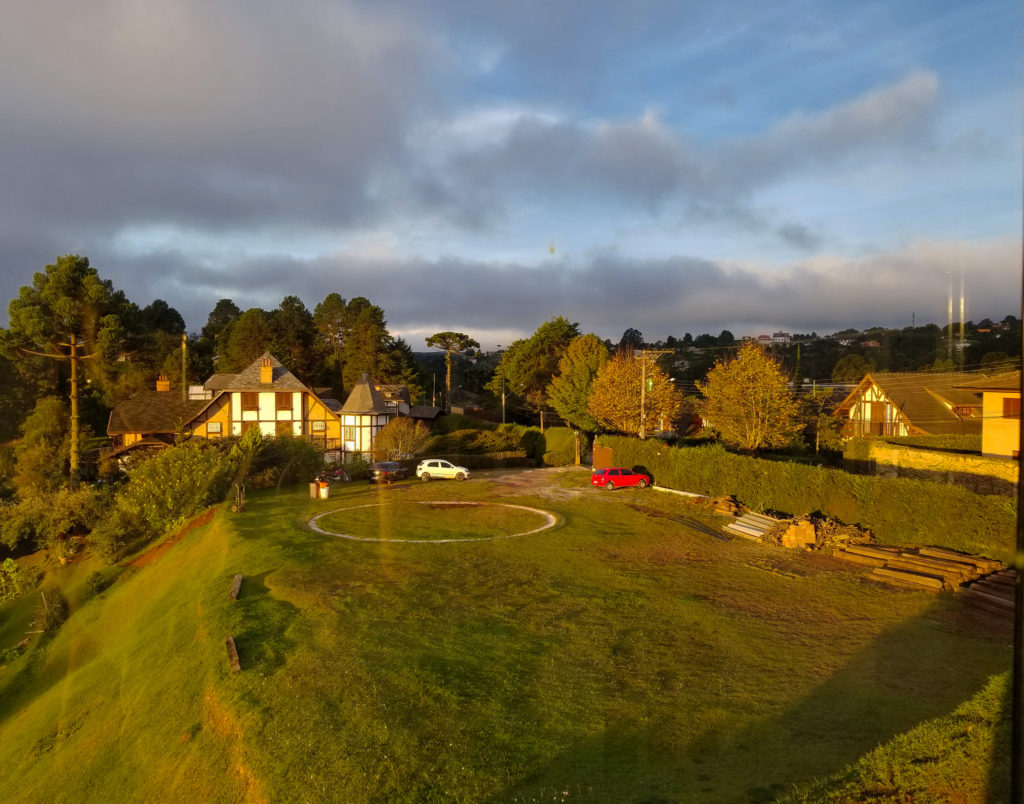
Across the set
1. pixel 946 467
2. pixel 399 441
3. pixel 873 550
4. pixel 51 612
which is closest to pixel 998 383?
pixel 946 467

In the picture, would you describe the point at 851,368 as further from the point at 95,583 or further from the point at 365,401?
the point at 95,583

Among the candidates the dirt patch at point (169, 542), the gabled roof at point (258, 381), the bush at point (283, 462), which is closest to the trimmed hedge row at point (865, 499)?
the bush at point (283, 462)

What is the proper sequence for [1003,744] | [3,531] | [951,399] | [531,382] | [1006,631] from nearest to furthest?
[1003,744] → [1006,631] → [3,531] → [951,399] → [531,382]

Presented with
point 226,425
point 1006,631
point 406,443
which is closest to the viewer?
point 1006,631

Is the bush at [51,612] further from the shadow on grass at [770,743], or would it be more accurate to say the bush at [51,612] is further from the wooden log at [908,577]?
the wooden log at [908,577]

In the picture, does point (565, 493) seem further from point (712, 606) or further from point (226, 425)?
point (226, 425)

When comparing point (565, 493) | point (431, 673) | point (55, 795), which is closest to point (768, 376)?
point (565, 493)

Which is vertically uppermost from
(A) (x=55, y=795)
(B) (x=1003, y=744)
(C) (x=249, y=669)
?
(B) (x=1003, y=744)

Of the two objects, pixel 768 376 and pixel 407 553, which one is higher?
pixel 768 376
